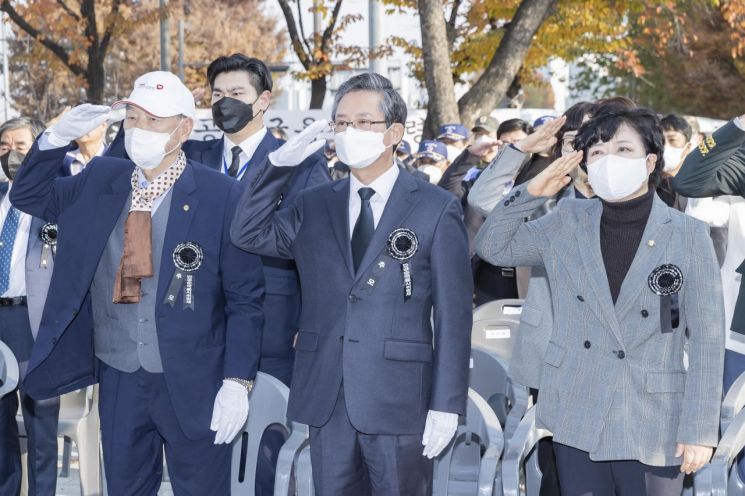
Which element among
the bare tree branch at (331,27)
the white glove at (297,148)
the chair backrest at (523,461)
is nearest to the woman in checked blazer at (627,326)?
the chair backrest at (523,461)

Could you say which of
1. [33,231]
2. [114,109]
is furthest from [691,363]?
[33,231]

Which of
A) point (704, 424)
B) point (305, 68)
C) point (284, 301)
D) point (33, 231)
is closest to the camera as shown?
point (704, 424)

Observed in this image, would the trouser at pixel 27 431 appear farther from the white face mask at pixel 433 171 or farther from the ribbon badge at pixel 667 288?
the white face mask at pixel 433 171

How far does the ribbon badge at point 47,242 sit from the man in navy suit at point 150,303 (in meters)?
1.22

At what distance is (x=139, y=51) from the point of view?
142ft

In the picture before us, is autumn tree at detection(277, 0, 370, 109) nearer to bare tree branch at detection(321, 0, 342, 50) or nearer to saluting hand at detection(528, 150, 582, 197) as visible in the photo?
bare tree branch at detection(321, 0, 342, 50)

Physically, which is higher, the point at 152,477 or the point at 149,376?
the point at 149,376

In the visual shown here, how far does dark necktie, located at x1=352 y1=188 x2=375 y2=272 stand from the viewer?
4355 mm

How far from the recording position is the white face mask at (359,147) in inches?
172

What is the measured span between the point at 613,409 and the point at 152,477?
186 cm

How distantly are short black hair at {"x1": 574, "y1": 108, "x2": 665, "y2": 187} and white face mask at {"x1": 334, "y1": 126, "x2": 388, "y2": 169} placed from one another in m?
0.75

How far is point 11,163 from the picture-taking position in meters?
6.50

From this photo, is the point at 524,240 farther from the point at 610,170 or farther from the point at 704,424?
the point at 704,424

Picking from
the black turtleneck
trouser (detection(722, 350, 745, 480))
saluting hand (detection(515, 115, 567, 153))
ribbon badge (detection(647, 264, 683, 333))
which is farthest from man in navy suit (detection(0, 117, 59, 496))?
trouser (detection(722, 350, 745, 480))
